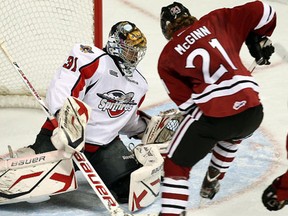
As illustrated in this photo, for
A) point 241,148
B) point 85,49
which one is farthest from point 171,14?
point 241,148

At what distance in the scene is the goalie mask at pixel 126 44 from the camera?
2.83 meters

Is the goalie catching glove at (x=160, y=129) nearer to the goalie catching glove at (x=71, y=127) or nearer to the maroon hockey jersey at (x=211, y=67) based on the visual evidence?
the goalie catching glove at (x=71, y=127)

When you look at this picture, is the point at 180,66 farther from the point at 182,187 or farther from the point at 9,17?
the point at 9,17

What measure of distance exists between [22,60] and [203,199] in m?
1.43

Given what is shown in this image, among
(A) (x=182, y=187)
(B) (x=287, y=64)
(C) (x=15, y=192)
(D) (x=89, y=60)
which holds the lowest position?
(B) (x=287, y=64)

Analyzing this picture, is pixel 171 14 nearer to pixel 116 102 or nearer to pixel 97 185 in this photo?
pixel 116 102

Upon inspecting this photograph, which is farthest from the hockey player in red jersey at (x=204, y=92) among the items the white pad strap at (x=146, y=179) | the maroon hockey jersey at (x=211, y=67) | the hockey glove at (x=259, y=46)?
the white pad strap at (x=146, y=179)

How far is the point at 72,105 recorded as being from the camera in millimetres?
2654

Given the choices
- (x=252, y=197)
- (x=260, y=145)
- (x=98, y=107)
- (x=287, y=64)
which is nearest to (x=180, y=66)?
(x=98, y=107)

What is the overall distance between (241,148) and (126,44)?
80cm

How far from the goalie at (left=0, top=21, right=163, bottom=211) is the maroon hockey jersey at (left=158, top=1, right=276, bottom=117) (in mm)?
355

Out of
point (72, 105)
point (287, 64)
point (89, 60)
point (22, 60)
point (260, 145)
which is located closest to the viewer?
point (72, 105)

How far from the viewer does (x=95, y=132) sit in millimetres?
2912

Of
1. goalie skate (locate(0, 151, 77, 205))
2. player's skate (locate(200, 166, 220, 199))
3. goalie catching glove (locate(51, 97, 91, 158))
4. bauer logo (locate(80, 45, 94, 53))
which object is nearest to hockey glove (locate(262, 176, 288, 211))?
player's skate (locate(200, 166, 220, 199))
